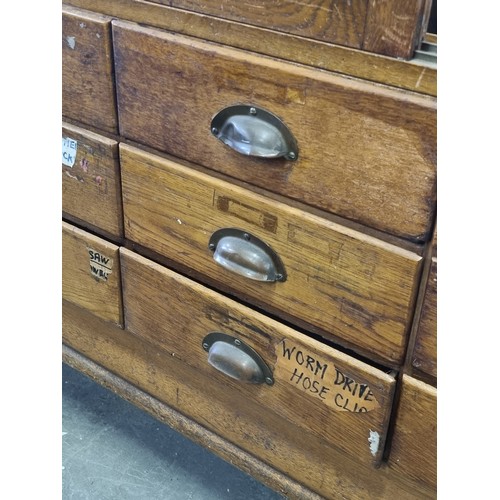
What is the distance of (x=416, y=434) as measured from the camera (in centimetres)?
66

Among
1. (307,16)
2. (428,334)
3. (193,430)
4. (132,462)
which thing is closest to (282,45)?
(307,16)

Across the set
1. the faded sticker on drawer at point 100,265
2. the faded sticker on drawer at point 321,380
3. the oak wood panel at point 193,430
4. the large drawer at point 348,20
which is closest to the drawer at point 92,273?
the faded sticker on drawer at point 100,265

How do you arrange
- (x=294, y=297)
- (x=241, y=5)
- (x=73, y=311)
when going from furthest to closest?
1. (x=73, y=311)
2. (x=294, y=297)
3. (x=241, y=5)

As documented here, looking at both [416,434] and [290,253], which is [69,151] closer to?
[290,253]

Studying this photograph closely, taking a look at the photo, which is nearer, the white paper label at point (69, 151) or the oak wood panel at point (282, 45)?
the oak wood panel at point (282, 45)

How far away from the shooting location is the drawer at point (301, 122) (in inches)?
21.1

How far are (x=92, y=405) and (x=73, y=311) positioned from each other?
0.18 meters

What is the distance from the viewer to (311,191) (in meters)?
0.61

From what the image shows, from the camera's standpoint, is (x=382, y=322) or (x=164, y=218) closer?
(x=382, y=322)

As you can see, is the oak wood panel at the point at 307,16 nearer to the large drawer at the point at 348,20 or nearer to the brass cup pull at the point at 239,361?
the large drawer at the point at 348,20

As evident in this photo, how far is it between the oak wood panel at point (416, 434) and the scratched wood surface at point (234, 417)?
3cm
